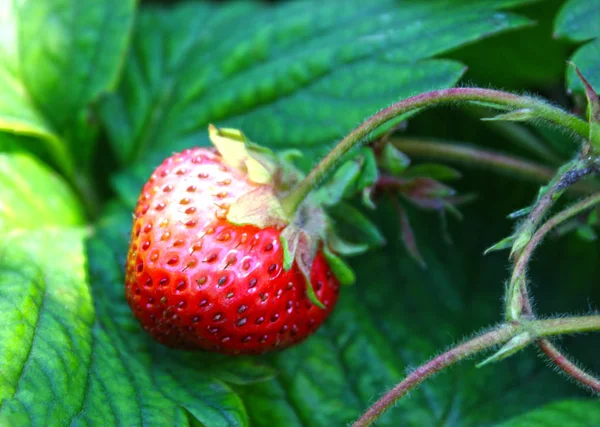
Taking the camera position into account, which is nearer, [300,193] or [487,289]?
[300,193]

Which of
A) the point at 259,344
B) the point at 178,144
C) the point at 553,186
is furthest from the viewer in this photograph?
the point at 178,144

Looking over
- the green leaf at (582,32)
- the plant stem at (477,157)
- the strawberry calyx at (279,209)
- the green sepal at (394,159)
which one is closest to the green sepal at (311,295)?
the strawberry calyx at (279,209)

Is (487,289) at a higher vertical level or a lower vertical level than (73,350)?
lower

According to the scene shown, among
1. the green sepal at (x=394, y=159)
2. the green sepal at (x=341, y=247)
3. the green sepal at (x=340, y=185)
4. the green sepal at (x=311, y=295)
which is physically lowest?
the green sepal at (x=311, y=295)

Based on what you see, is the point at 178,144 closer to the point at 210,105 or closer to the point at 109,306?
the point at 210,105

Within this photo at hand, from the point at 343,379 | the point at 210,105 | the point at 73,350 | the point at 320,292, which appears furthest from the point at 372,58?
the point at 73,350

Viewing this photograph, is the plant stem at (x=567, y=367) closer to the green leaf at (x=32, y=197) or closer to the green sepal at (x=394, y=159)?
the green sepal at (x=394, y=159)

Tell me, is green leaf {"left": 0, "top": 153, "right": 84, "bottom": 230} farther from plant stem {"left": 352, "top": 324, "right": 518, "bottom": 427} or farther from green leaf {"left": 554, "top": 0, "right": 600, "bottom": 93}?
green leaf {"left": 554, "top": 0, "right": 600, "bottom": 93}
